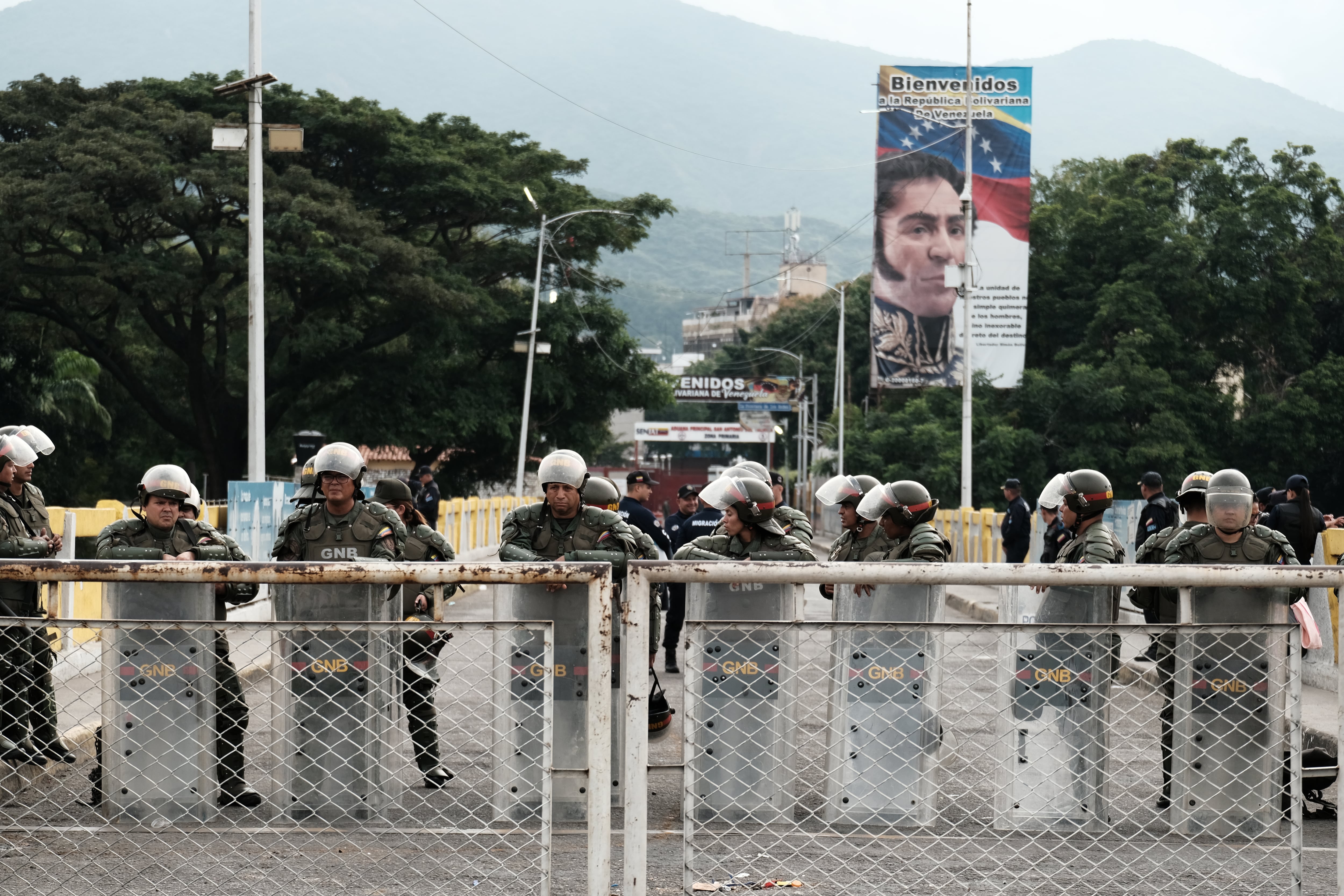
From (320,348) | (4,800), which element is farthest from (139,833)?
(320,348)

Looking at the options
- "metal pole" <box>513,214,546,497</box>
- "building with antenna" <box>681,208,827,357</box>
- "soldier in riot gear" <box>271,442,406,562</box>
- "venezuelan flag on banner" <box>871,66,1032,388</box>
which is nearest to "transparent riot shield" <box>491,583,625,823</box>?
"soldier in riot gear" <box>271,442,406,562</box>

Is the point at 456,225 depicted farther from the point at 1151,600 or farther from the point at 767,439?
the point at 767,439

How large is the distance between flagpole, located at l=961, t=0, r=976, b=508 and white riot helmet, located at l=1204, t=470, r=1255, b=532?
19381mm

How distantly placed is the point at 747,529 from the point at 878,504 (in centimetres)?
74

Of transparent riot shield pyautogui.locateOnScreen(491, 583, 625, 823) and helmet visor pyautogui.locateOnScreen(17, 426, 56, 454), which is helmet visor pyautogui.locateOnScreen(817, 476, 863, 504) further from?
helmet visor pyautogui.locateOnScreen(17, 426, 56, 454)

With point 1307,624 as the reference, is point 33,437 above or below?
above

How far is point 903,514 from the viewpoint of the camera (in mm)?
7512

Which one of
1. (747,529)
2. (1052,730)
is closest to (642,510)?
(747,529)

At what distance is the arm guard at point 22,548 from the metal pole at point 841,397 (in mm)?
37217

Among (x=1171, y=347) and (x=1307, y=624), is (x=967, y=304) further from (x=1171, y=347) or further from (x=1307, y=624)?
(x=1307, y=624)

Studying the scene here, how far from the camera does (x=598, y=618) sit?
3.82 m

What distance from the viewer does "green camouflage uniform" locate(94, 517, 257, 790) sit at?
5777mm

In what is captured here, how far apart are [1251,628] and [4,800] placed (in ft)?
17.2

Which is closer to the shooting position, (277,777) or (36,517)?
(277,777)
